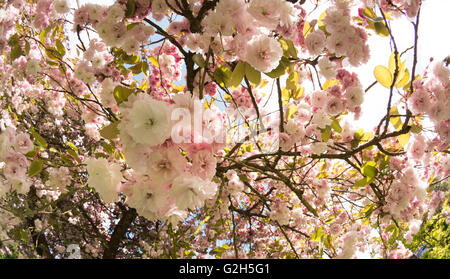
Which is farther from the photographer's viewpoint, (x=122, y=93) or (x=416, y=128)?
(x=416, y=128)

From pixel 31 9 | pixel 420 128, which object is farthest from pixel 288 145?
pixel 31 9

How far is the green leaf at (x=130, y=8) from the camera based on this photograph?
98cm

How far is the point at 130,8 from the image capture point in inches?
38.9

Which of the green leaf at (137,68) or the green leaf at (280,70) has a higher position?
the green leaf at (137,68)

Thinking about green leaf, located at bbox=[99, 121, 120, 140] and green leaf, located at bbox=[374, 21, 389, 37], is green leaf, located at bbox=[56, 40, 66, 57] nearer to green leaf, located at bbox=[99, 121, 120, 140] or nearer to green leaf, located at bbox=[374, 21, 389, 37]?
green leaf, located at bbox=[99, 121, 120, 140]

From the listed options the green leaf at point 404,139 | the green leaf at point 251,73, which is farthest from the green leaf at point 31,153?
the green leaf at point 404,139

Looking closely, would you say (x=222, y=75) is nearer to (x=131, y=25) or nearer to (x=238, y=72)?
(x=238, y=72)

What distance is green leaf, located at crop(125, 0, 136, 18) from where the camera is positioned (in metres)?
0.98

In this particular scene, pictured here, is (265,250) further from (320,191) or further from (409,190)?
(409,190)

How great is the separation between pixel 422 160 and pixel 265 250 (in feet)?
8.15

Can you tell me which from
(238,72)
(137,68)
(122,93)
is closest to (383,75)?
(238,72)

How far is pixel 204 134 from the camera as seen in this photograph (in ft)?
1.99

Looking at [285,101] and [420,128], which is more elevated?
[285,101]

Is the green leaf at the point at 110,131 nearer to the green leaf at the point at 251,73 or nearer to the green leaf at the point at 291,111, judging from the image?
the green leaf at the point at 251,73
